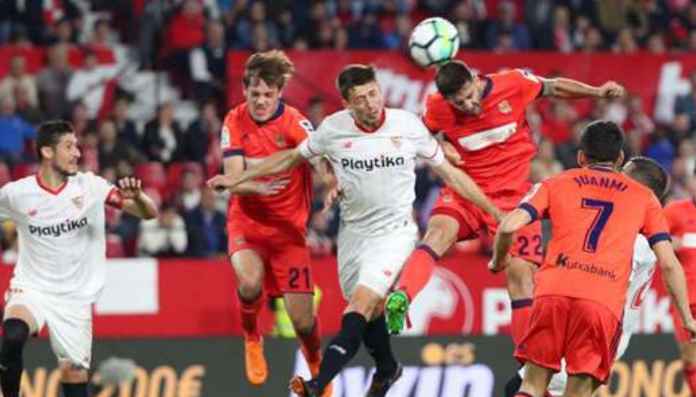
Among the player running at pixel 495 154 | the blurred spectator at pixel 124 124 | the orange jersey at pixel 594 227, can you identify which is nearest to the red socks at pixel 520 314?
the player running at pixel 495 154

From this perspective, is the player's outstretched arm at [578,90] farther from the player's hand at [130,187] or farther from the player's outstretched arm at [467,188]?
the player's hand at [130,187]

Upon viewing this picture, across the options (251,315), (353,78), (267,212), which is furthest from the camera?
(251,315)

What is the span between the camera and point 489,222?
45.5ft

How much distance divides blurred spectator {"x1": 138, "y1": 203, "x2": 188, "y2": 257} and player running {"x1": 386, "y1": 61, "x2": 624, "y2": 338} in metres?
6.21

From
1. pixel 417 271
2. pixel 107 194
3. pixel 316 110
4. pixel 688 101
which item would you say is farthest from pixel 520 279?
pixel 688 101

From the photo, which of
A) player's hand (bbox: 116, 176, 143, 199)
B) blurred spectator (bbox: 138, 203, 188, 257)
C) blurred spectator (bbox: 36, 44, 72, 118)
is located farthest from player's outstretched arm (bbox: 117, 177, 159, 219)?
blurred spectator (bbox: 36, 44, 72, 118)

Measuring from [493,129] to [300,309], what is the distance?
74.3 inches

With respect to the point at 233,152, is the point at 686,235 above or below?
below

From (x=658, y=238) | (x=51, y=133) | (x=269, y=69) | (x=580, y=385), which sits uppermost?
(x=269, y=69)

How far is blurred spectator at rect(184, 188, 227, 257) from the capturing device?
64.8ft

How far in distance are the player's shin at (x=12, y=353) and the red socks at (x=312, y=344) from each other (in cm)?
212

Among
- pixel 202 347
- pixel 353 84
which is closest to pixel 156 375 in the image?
pixel 202 347

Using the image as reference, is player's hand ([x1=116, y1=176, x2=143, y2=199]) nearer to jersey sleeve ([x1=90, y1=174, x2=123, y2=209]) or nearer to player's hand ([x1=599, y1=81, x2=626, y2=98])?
jersey sleeve ([x1=90, y1=174, x2=123, y2=209])

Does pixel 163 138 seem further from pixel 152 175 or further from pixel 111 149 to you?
pixel 111 149
